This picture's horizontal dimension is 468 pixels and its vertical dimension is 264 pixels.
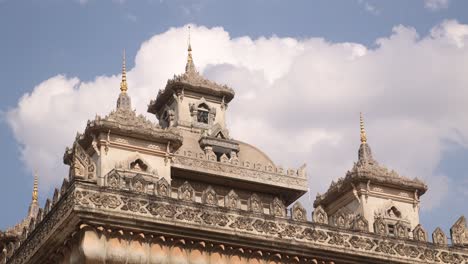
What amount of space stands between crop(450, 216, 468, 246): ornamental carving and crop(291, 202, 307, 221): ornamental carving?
6427mm

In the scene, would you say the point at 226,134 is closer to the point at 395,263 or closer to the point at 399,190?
the point at 399,190

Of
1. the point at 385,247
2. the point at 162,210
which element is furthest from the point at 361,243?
the point at 162,210

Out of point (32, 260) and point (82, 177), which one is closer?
point (82, 177)

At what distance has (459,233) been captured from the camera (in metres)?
33.4

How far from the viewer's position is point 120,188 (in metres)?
27.4

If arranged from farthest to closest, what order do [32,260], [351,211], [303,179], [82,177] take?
1. [303,179]
2. [351,211]
3. [32,260]
4. [82,177]

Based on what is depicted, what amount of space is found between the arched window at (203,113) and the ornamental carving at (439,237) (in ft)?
60.8

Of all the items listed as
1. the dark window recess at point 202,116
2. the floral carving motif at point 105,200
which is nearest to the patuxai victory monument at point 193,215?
the floral carving motif at point 105,200

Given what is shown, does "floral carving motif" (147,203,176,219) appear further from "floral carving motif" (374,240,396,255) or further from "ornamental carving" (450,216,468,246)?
"ornamental carving" (450,216,468,246)

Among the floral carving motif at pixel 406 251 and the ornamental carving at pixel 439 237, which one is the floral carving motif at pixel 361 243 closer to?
the floral carving motif at pixel 406 251

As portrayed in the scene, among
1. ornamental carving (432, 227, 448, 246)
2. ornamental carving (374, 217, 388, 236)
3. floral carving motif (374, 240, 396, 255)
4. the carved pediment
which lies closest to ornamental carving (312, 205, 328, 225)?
floral carving motif (374, 240, 396, 255)

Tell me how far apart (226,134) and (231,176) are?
450 cm

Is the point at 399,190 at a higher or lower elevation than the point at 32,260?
higher

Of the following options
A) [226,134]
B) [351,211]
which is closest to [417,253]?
[351,211]
